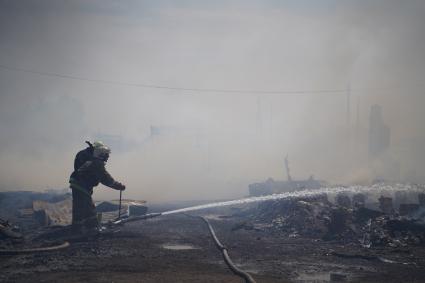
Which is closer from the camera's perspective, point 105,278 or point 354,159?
point 105,278

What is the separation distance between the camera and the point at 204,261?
38.7ft

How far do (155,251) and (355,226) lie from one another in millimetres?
8563

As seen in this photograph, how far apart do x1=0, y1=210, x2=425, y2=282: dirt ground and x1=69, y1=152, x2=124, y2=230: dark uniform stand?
2.88ft

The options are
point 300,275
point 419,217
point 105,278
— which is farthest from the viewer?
point 419,217

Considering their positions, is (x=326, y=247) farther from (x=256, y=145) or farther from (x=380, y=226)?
(x=256, y=145)

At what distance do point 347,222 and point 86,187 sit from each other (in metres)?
10.1

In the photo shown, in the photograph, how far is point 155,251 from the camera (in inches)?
518

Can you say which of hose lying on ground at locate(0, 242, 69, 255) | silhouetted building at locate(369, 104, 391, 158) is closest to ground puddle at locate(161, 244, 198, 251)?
hose lying on ground at locate(0, 242, 69, 255)

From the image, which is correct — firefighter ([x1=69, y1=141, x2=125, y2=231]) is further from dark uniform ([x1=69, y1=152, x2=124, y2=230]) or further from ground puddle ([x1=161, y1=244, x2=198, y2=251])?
ground puddle ([x1=161, y1=244, x2=198, y2=251])

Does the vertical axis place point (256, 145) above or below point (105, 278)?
above

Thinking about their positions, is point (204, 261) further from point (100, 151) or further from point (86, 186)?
point (100, 151)

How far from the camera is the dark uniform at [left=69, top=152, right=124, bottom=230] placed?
15109 mm

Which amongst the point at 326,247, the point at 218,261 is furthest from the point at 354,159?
the point at 218,261

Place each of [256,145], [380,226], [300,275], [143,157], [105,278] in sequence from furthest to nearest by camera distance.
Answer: [256,145]
[143,157]
[380,226]
[300,275]
[105,278]
